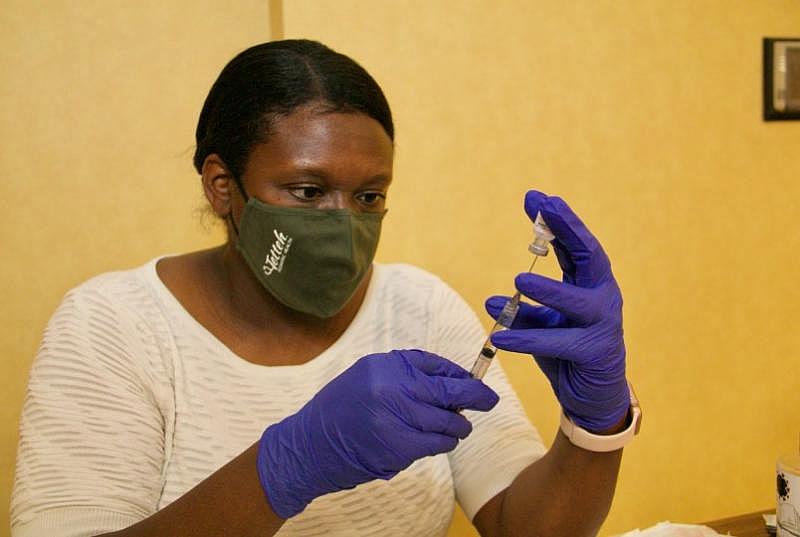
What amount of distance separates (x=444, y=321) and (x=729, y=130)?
1321mm

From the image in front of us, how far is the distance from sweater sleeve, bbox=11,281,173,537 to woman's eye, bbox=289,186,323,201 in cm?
32

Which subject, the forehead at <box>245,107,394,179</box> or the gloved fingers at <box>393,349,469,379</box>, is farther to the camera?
the forehead at <box>245,107,394,179</box>

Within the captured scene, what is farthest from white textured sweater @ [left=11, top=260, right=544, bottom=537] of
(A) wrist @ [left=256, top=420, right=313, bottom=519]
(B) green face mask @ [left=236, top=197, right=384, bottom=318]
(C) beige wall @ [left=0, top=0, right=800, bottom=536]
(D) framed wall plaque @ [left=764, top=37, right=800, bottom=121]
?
(D) framed wall plaque @ [left=764, top=37, right=800, bottom=121]

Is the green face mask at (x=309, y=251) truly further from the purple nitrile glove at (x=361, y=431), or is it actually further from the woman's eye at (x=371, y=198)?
the purple nitrile glove at (x=361, y=431)

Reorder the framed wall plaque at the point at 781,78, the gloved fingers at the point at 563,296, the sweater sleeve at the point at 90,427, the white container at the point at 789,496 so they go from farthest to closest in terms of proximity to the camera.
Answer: the framed wall plaque at the point at 781,78
the white container at the point at 789,496
the sweater sleeve at the point at 90,427
the gloved fingers at the point at 563,296

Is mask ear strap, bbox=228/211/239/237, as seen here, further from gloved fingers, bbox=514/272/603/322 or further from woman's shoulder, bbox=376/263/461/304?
gloved fingers, bbox=514/272/603/322

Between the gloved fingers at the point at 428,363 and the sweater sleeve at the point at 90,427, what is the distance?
421mm

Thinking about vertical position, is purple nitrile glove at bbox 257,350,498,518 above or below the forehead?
below

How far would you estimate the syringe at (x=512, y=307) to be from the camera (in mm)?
951

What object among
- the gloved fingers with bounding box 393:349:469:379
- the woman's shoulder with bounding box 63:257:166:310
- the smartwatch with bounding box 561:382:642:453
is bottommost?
the smartwatch with bounding box 561:382:642:453

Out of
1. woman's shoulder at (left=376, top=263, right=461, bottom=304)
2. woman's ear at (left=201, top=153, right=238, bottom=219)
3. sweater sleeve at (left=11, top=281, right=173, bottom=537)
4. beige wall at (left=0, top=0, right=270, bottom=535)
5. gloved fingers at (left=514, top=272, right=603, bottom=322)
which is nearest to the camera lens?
gloved fingers at (left=514, top=272, right=603, bottom=322)

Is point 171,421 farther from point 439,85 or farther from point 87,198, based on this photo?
point 439,85

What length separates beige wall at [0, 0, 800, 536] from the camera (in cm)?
183

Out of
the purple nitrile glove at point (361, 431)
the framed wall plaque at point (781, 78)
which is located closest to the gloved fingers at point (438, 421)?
the purple nitrile glove at point (361, 431)
